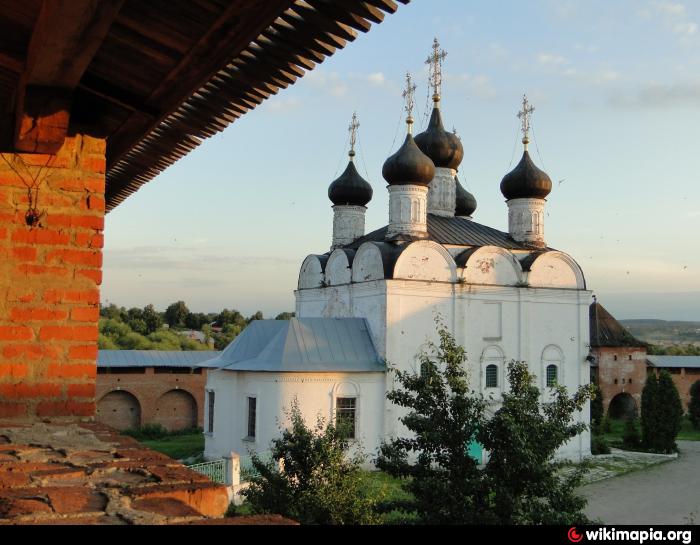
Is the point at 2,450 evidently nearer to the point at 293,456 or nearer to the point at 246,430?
the point at 293,456

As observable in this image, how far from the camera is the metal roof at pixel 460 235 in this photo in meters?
19.3

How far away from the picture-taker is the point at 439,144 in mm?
21406

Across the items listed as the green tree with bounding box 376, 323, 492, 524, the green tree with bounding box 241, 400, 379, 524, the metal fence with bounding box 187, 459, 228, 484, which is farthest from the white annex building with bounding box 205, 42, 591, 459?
the green tree with bounding box 376, 323, 492, 524

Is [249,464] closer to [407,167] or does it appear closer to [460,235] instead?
[407,167]

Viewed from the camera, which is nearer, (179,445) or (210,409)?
(210,409)

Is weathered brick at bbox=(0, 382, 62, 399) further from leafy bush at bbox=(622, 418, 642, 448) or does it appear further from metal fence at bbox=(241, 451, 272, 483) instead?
leafy bush at bbox=(622, 418, 642, 448)

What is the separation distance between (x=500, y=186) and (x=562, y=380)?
19.2ft

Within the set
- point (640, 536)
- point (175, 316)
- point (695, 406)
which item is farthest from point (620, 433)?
point (175, 316)

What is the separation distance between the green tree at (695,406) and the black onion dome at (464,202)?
12454 millimetres

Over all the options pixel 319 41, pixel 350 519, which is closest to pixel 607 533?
pixel 319 41

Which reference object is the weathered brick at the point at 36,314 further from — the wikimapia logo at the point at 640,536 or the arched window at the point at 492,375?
the arched window at the point at 492,375

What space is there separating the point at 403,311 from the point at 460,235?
11.6 feet

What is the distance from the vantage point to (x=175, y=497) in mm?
1942

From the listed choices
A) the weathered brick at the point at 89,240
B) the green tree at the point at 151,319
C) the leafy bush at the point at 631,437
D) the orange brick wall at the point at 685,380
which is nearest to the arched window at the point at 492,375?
the leafy bush at the point at 631,437
